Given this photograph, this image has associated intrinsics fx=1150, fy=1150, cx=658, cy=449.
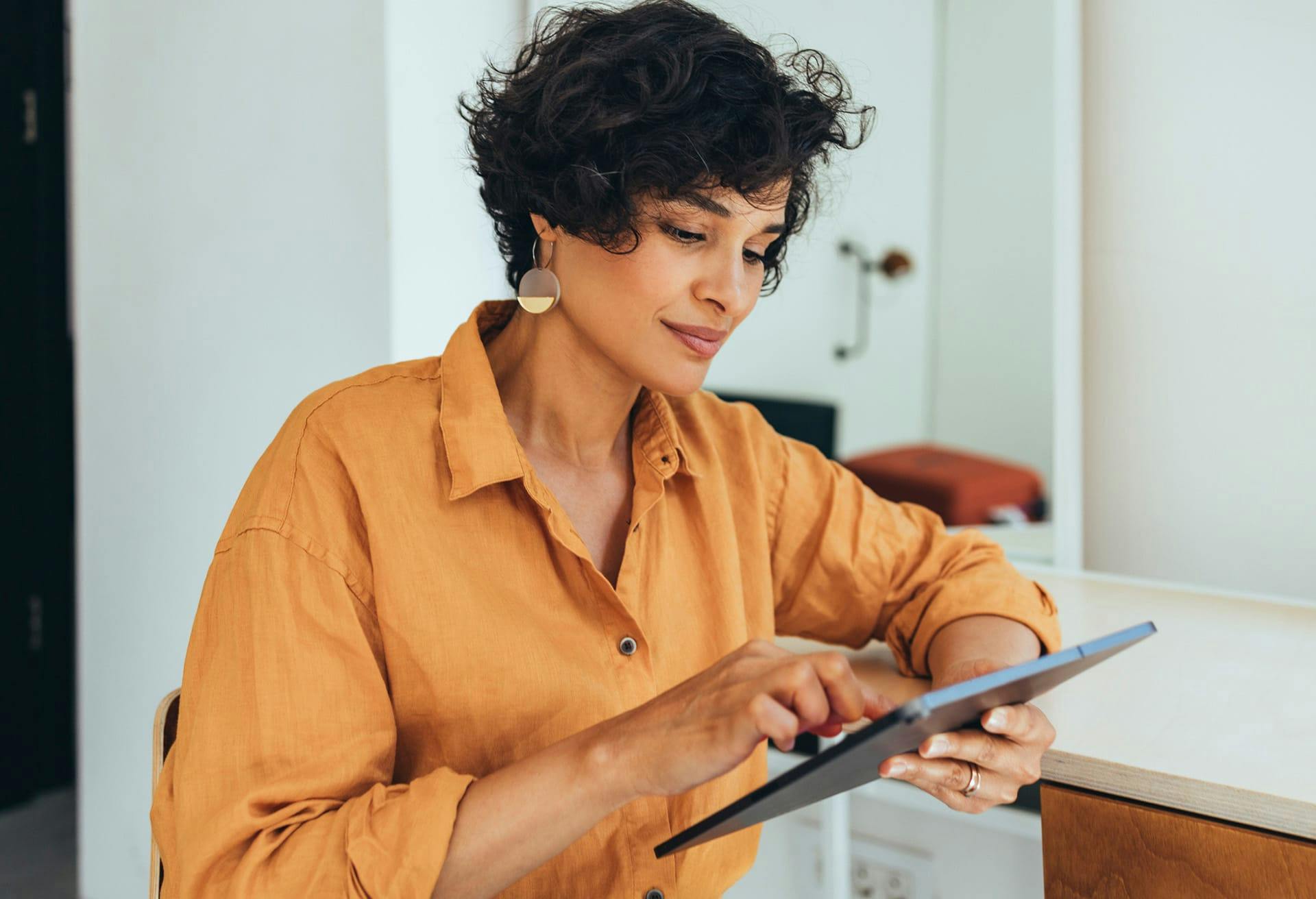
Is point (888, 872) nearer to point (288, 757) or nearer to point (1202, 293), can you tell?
point (1202, 293)

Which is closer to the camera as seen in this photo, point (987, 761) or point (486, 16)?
point (987, 761)

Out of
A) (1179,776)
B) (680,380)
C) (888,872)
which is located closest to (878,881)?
(888,872)

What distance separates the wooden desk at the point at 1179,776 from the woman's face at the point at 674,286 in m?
0.45

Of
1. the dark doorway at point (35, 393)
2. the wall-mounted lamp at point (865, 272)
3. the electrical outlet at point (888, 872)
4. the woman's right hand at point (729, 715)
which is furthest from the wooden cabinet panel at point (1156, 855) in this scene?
the dark doorway at point (35, 393)

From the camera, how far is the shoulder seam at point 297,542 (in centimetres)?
93

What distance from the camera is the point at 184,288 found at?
213 centimetres

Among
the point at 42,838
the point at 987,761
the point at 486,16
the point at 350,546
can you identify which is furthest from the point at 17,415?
the point at 987,761

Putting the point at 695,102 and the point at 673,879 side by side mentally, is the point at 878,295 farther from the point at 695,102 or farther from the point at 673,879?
the point at 673,879

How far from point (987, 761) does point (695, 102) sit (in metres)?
0.61

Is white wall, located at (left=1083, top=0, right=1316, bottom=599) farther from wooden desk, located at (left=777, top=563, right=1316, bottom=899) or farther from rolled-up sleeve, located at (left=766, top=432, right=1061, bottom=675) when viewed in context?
rolled-up sleeve, located at (left=766, top=432, right=1061, bottom=675)

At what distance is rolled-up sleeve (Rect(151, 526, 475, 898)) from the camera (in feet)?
2.70

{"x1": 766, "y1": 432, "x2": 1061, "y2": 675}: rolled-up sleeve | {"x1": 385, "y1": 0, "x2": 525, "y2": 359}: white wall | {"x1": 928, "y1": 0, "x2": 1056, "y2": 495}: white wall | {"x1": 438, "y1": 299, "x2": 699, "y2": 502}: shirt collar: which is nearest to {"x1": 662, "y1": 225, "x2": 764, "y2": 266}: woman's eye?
{"x1": 438, "y1": 299, "x2": 699, "y2": 502}: shirt collar

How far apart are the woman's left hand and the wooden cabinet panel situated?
0.18 metres

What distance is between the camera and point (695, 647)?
1172 mm
